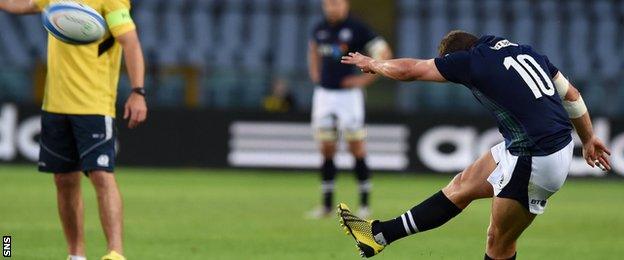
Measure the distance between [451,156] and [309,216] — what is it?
716 cm

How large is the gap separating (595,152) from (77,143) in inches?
135

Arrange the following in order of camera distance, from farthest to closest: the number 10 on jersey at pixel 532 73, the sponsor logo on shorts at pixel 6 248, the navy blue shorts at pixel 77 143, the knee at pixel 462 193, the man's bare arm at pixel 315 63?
the man's bare arm at pixel 315 63 < the sponsor logo on shorts at pixel 6 248 < the navy blue shorts at pixel 77 143 < the knee at pixel 462 193 < the number 10 on jersey at pixel 532 73

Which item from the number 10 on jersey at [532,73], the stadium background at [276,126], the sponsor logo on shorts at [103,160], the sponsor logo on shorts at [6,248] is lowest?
the stadium background at [276,126]

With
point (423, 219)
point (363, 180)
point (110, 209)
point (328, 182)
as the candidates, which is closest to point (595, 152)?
point (423, 219)

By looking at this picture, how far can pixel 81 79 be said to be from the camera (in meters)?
8.43

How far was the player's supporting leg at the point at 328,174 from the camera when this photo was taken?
13750mm

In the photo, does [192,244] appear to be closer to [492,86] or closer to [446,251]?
[446,251]

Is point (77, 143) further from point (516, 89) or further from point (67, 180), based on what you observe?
point (516, 89)

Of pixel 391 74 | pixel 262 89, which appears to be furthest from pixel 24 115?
pixel 391 74

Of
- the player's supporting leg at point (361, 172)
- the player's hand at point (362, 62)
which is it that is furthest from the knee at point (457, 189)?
the player's supporting leg at point (361, 172)

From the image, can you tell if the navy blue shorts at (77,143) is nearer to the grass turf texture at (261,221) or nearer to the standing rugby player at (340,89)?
the grass turf texture at (261,221)

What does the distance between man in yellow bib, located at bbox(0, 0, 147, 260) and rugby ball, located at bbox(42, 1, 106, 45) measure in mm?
71

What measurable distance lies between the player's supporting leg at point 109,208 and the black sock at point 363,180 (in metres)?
5.72

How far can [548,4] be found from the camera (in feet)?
87.7
